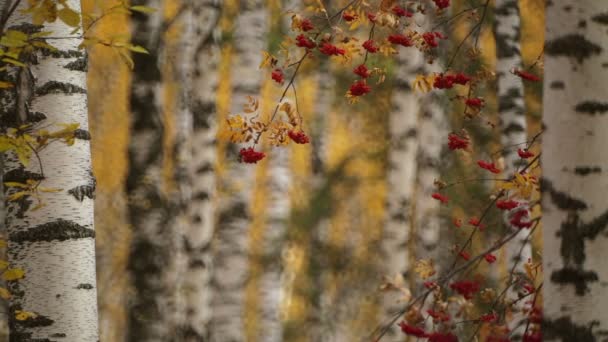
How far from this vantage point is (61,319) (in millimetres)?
2830

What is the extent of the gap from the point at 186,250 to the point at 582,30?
4578mm

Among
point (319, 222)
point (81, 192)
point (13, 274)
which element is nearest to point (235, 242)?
point (81, 192)

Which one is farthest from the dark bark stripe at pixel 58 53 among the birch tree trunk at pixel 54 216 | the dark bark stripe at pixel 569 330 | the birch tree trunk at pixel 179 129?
the birch tree trunk at pixel 179 129

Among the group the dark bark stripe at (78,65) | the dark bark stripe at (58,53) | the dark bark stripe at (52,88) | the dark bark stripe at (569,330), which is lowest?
the dark bark stripe at (569,330)

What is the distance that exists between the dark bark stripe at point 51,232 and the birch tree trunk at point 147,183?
2.61 m

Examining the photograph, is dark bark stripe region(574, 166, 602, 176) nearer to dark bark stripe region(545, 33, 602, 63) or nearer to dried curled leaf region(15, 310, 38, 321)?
dark bark stripe region(545, 33, 602, 63)

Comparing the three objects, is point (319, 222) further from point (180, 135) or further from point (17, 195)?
point (17, 195)

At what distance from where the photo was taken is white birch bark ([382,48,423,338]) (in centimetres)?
678

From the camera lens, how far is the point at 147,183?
552 centimetres

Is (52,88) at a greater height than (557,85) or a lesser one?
greater

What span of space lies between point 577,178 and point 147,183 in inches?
149

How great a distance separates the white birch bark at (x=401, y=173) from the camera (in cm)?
678

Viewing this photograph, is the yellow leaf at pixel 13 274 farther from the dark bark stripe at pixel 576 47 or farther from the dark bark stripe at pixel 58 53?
the dark bark stripe at pixel 576 47

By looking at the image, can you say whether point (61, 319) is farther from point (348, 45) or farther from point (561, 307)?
point (348, 45)
